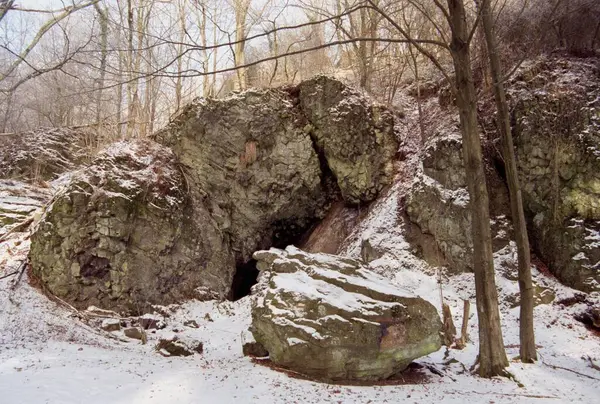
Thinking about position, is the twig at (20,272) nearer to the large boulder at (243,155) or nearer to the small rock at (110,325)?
the small rock at (110,325)

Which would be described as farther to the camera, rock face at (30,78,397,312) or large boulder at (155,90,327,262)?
large boulder at (155,90,327,262)

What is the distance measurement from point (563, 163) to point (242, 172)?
31.4ft

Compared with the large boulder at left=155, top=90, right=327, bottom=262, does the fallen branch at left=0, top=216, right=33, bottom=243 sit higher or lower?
lower

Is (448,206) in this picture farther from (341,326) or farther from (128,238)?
(128,238)

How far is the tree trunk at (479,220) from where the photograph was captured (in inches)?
255

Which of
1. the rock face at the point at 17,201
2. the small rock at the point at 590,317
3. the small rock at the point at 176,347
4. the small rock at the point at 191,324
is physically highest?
the rock face at the point at 17,201

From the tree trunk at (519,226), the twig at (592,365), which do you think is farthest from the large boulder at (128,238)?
the twig at (592,365)

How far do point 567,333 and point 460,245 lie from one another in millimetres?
3209

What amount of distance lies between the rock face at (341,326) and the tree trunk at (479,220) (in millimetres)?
816

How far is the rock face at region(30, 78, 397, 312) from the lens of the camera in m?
11.9

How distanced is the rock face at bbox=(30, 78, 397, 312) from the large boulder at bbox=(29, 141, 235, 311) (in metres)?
0.04

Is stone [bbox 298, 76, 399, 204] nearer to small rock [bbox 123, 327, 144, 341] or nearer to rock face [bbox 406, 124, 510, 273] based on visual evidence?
rock face [bbox 406, 124, 510, 273]

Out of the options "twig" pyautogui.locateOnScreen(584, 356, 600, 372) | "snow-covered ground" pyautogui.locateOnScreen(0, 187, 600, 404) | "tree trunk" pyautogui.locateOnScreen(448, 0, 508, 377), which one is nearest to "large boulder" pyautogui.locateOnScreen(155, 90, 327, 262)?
"snow-covered ground" pyautogui.locateOnScreen(0, 187, 600, 404)

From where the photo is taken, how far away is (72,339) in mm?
7969
